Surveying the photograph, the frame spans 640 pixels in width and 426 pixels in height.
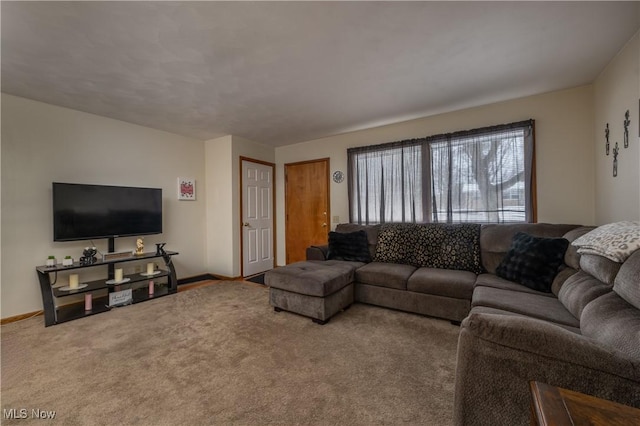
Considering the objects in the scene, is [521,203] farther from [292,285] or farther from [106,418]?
[106,418]

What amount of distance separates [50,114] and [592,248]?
523 centimetres

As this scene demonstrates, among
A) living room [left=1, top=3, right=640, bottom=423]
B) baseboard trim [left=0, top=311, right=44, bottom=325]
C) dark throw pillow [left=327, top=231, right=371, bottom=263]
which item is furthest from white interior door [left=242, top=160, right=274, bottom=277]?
baseboard trim [left=0, top=311, right=44, bottom=325]

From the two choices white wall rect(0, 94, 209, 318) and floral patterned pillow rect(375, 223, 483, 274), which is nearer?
white wall rect(0, 94, 209, 318)

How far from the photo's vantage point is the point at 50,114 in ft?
9.72

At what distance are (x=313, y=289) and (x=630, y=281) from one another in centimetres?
→ 208

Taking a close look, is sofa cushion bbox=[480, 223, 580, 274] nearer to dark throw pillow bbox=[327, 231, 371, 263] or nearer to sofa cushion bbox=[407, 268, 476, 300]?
sofa cushion bbox=[407, 268, 476, 300]

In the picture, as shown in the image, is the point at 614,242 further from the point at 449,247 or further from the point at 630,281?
the point at 449,247

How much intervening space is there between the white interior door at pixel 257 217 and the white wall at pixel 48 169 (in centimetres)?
115

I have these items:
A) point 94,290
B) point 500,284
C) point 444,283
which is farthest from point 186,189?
point 500,284

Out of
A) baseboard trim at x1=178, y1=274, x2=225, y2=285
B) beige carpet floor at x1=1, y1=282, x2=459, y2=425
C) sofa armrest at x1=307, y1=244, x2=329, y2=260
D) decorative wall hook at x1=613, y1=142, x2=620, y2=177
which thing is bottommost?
beige carpet floor at x1=1, y1=282, x2=459, y2=425

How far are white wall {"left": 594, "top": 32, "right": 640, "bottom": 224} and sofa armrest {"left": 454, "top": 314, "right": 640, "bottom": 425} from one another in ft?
6.31

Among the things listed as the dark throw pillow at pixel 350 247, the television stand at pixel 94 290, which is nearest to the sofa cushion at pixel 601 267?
the dark throw pillow at pixel 350 247

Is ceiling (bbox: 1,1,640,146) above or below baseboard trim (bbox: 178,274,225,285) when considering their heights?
above

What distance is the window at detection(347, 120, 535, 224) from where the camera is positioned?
3033 millimetres
